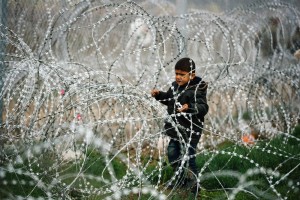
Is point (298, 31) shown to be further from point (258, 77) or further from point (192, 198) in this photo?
point (192, 198)

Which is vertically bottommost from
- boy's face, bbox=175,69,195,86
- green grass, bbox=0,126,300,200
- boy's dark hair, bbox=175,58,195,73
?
green grass, bbox=0,126,300,200

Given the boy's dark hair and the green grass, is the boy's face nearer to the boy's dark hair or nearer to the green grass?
the boy's dark hair

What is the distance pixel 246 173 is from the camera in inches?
164

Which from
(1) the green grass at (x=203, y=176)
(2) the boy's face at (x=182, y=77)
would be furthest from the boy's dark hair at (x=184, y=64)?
(1) the green grass at (x=203, y=176)

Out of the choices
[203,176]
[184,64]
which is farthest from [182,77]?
[203,176]

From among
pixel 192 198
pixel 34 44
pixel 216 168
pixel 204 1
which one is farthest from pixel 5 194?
pixel 204 1

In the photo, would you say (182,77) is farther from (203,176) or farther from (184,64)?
(203,176)

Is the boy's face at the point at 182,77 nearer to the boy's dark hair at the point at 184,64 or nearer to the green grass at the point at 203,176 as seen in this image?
the boy's dark hair at the point at 184,64

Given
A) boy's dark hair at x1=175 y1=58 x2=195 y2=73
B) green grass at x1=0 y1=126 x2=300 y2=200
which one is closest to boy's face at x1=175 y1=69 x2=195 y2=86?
boy's dark hair at x1=175 y1=58 x2=195 y2=73

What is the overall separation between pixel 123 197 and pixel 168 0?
156 inches

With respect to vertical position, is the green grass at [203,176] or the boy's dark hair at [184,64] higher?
the boy's dark hair at [184,64]

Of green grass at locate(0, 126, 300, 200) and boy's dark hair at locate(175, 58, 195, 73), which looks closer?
green grass at locate(0, 126, 300, 200)

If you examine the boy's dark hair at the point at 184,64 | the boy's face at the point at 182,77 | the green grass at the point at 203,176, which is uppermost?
the boy's dark hair at the point at 184,64

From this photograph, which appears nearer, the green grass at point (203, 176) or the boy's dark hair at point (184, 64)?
the green grass at point (203, 176)
